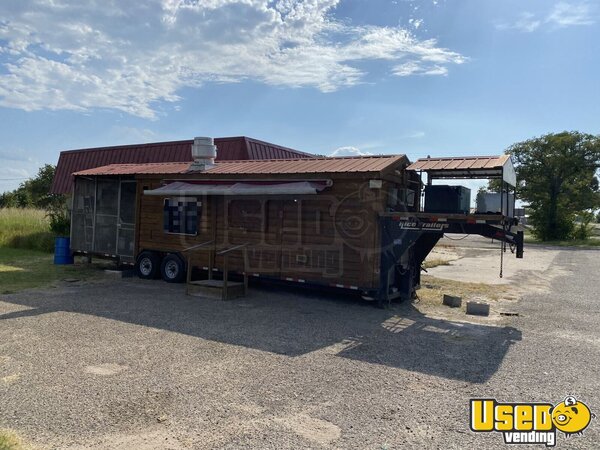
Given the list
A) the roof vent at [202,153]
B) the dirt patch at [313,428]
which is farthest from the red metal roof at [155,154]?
the dirt patch at [313,428]

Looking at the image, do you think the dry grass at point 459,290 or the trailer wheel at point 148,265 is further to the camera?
the trailer wheel at point 148,265

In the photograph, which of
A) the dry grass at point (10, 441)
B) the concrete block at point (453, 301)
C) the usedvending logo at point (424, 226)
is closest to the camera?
the dry grass at point (10, 441)

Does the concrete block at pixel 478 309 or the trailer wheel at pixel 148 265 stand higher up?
the trailer wheel at pixel 148 265

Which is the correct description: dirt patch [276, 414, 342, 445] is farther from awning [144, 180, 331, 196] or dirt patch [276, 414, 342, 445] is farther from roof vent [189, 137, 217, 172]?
roof vent [189, 137, 217, 172]

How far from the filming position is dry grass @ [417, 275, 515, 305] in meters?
11.3

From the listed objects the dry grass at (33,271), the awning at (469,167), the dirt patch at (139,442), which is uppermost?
the awning at (469,167)

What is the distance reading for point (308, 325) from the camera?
320 inches

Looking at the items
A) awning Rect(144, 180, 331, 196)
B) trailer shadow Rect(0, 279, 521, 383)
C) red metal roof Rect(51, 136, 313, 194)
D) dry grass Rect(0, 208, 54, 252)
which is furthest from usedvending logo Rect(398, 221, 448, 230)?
dry grass Rect(0, 208, 54, 252)

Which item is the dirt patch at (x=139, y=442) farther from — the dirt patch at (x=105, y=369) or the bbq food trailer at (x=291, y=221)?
the bbq food trailer at (x=291, y=221)

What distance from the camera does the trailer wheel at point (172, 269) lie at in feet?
39.7

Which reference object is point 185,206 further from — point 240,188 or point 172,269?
point 240,188

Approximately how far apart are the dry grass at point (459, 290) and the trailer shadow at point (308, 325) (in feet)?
4.38

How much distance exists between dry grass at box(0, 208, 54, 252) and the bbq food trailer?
657 cm

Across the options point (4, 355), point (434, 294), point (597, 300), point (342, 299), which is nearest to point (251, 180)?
point (342, 299)
